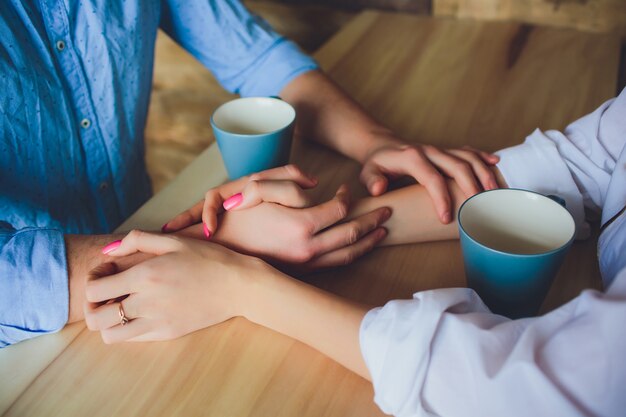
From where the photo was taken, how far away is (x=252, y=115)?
0.82 metres

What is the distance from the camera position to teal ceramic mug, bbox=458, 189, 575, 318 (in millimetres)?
524

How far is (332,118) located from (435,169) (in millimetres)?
232

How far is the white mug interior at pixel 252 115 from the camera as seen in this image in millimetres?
805

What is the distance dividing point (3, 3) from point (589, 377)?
2.89ft

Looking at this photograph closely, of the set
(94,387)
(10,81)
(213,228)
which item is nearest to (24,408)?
(94,387)

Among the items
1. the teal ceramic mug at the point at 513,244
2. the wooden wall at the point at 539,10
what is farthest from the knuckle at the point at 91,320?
the wooden wall at the point at 539,10

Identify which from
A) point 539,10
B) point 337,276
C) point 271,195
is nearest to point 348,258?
point 337,276

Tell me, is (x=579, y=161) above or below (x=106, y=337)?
above

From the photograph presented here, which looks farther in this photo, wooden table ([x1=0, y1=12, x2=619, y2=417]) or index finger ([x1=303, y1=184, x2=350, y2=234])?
index finger ([x1=303, y1=184, x2=350, y2=234])

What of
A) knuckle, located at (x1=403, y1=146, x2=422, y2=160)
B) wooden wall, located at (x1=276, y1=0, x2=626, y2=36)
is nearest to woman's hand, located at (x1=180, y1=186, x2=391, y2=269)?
knuckle, located at (x1=403, y1=146, x2=422, y2=160)

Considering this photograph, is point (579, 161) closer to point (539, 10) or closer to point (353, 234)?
point (353, 234)

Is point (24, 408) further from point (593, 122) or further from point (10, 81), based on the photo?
point (593, 122)

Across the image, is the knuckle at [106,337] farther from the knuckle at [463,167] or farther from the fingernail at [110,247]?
the knuckle at [463,167]

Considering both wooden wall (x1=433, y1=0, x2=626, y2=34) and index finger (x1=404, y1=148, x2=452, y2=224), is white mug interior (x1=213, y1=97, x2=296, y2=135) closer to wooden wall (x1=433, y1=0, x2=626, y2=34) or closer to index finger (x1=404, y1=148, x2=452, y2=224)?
index finger (x1=404, y1=148, x2=452, y2=224)
